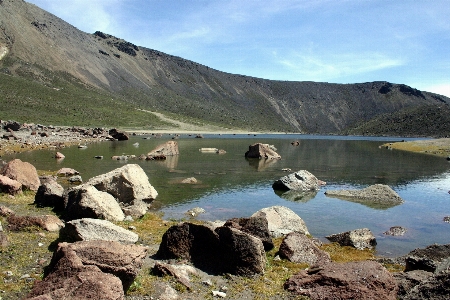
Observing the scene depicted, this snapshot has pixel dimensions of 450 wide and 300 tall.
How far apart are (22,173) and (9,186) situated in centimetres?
269

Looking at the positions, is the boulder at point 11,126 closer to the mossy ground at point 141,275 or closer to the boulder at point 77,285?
the mossy ground at point 141,275

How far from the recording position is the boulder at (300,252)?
55.0ft

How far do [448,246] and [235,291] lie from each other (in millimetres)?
10512

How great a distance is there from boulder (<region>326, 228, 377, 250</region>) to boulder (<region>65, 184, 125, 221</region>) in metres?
12.6

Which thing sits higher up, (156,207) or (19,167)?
(19,167)

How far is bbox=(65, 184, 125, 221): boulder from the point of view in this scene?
785 inches

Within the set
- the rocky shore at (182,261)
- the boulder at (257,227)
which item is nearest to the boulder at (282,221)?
the rocky shore at (182,261)

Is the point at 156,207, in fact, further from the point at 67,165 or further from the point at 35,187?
the point at 67,165

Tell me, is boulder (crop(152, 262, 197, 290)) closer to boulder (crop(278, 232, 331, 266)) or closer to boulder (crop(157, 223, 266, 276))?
boulder (crop(157, 223, 266, 276))

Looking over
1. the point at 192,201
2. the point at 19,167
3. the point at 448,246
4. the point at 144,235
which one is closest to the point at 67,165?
the point at 19,167

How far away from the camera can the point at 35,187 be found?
2812 centimetres

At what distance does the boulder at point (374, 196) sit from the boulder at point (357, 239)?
11.1 m

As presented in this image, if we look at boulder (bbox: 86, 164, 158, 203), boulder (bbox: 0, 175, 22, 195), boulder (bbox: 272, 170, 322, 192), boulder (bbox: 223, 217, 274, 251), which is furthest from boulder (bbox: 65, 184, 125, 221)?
boulder (bbox: 272, 170, 322, 192)

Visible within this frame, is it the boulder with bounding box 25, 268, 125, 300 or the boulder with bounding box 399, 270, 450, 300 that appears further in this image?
the boulder with bounding box 399, 270, 450, 300
